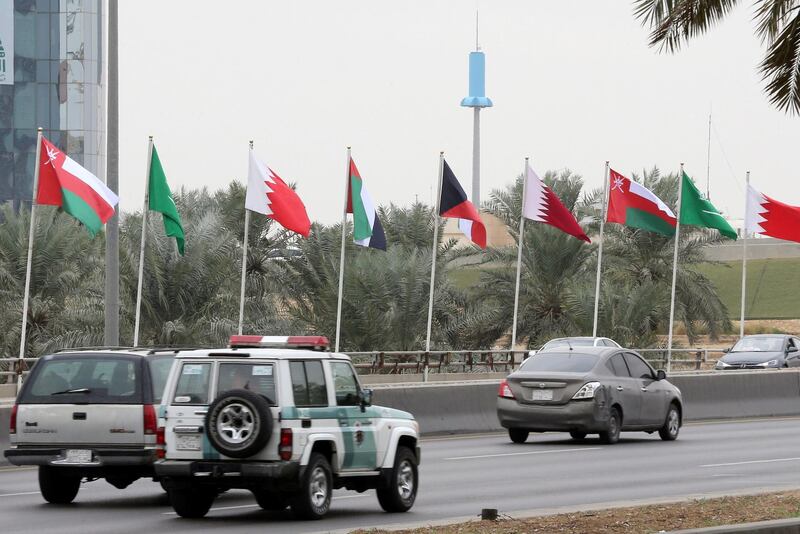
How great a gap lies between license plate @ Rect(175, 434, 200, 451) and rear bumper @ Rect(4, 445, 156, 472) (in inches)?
59.8

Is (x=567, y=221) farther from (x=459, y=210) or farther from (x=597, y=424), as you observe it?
(x=597, y=424)

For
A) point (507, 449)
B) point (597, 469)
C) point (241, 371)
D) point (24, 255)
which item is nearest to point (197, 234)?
point (24, 255)

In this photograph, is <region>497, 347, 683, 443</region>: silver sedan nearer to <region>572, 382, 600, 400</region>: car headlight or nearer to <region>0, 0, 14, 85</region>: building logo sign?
<region>572, 382, 600, 400</region>: car headlight

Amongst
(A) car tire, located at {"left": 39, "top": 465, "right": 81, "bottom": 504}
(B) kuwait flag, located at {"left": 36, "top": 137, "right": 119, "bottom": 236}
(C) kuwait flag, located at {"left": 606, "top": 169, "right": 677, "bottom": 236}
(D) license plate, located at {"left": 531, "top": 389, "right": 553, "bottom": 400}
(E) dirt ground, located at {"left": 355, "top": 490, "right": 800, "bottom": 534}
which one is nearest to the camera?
(E) dirt ground, located at {"left": 355, "top": 490, "right": 800, "bottom": 534}

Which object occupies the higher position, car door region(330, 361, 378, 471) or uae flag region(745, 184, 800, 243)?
uae flag region(745, 184, 800, 243)

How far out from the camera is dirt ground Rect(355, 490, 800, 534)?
38.1 feet

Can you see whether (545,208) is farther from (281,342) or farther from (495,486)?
(281,342)

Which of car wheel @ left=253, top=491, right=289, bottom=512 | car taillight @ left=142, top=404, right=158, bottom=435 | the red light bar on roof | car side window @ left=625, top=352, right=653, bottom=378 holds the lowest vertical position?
car wheel @ left=253, top=491, right=289, bottom=512

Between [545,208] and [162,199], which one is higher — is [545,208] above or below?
above

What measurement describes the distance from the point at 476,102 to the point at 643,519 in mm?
96310

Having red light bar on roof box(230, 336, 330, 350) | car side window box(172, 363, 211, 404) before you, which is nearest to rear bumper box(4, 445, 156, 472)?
car side window box(172, 363, 211, 404)

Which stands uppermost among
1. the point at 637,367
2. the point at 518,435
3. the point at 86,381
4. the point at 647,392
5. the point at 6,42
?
the point at 6,42

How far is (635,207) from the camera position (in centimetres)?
4116

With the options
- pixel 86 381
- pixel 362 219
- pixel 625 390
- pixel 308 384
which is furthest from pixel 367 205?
pixel 308 384
